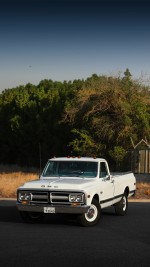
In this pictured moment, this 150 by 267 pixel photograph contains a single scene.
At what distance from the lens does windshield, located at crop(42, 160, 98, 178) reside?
15250 millimetres

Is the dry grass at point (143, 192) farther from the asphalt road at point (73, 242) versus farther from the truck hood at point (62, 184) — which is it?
the truck hood at point (62, 184)

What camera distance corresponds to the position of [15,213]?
16969 millimetres

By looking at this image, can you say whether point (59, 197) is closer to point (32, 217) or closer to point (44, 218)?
point (32, 217)

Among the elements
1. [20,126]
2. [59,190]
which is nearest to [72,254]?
[59,190]

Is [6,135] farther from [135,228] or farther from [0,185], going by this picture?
[135,228]

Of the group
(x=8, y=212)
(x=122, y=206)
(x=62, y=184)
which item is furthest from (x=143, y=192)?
(x=62, y=184)

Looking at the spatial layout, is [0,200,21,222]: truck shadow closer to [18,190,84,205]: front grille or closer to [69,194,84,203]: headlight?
[18,190,84,205]: front grille

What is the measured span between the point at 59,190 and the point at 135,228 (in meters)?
2.11

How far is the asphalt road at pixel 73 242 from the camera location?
31.5ft

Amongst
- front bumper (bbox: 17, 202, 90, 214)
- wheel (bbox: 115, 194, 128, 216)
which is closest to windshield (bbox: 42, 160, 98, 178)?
front bumper (bbox: 17, 202, 90, 214)

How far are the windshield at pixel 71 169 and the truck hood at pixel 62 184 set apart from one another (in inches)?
19.9

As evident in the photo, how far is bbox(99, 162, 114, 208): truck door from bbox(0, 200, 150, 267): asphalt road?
59cm

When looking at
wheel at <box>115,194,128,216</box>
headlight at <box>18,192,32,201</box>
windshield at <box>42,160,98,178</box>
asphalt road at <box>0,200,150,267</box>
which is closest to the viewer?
asphalt road at <box>0,200,150,267</box>

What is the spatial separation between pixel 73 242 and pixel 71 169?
13.8ft
